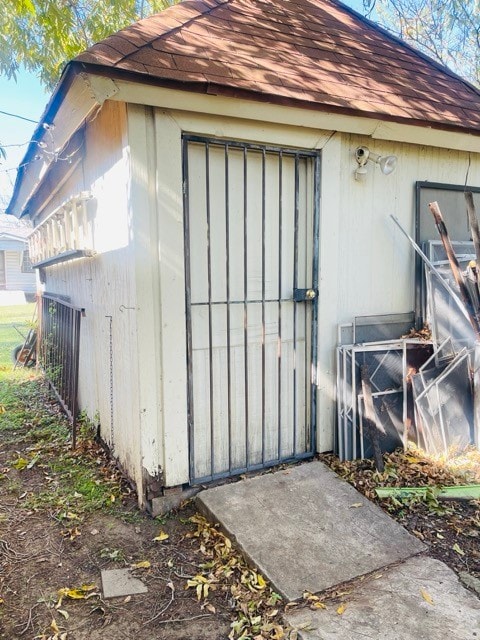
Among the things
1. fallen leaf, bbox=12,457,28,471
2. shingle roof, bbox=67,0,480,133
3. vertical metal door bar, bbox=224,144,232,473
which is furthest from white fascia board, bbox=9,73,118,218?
fallen leaf, bbox=12,457,28,471

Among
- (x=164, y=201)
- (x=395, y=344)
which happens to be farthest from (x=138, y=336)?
(x=395, y=344)

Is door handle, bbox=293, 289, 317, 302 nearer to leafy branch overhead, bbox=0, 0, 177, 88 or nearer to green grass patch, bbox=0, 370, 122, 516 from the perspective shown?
green grass patch, bbox=0, 370, 122, 516

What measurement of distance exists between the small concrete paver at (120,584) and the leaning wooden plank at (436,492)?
176cm

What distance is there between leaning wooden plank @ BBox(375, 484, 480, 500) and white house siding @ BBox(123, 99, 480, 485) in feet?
2.12

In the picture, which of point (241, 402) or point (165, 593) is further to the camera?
point (241, 402)

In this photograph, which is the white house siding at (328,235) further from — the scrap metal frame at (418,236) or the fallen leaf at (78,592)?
the fallen leaf at (78,592)

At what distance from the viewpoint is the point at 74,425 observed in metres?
4.07

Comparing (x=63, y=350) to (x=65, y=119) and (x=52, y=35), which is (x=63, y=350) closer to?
(x=65, y=119)

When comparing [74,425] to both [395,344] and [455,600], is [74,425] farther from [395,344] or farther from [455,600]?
[455,600]

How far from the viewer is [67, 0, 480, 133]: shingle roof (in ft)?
8.87

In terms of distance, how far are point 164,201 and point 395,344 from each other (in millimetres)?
2298

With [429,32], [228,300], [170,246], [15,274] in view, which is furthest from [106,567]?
[15,274]

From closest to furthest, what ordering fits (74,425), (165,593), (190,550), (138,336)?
(165,593) < (190,550) < (138,336) < (74,425)

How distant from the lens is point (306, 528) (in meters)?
2.70
